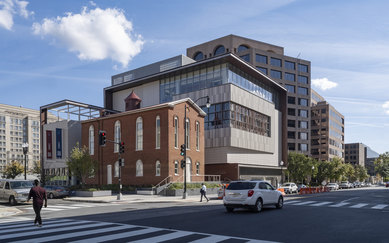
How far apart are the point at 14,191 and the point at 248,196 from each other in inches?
705

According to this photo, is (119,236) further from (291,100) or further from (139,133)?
(291,100)

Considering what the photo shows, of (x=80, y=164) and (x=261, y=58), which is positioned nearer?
(x=80, y=164)

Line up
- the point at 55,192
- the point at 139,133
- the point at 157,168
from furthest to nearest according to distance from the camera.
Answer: the point at 139,133, the point at 157,168, the point at 55,192

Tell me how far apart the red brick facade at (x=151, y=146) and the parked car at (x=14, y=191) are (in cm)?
1616

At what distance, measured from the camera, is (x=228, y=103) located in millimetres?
52438

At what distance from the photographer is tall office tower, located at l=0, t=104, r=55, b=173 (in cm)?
17550

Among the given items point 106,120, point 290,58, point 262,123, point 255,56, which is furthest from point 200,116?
point 290,58

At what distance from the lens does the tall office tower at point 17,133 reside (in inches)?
6909

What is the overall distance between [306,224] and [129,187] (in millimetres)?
30336

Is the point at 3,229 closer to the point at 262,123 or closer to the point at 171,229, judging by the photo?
the point at 171,229

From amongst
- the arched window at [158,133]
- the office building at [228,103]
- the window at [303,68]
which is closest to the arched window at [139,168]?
the arched window at [158,133]

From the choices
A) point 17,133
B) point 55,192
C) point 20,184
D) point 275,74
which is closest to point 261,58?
point 275,74

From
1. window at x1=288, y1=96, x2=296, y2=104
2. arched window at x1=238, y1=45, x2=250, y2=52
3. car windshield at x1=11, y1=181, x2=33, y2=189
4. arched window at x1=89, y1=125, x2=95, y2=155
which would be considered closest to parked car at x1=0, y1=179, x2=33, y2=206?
car windshield at x1=11, y1=181, x2=33, y2=189

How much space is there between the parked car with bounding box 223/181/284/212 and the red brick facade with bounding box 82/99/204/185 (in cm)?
2212
